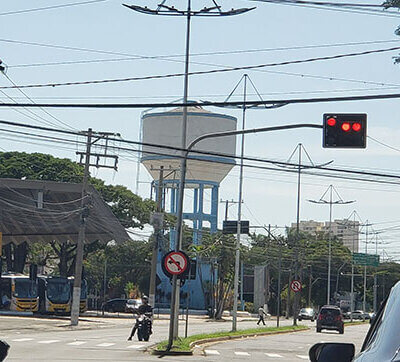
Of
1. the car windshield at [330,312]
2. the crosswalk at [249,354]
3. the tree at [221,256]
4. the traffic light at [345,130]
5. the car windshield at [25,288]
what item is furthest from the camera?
the tree at [221,256]

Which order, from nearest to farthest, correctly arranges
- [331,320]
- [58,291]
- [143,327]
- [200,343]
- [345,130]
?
[345,130] < [200,343] < [143,327] < [331,320] < [58,291]

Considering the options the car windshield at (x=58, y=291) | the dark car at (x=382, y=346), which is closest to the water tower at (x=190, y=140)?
the car windshield at (x=58, y=291)

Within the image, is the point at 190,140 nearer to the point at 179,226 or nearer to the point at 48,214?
the point at 48,214

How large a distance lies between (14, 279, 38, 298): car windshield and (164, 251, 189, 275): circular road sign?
3747 cm

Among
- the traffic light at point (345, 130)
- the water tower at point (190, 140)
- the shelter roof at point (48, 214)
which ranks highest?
the water tower at point (190, 140)

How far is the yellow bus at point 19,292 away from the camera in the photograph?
63.5 metres

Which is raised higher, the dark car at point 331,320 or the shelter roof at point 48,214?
the shelter roof at point 48,214

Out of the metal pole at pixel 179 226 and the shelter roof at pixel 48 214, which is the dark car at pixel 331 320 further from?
the metal pole at pixel 179 226

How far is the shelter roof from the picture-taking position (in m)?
61.6

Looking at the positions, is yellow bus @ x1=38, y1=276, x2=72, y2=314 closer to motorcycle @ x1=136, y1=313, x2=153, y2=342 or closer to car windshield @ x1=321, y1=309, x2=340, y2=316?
car windshield @ x1=321, y1=309, x2=340, y2=316

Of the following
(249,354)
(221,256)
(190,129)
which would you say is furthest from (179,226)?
(221,256)

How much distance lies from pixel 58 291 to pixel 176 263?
39.3 metres

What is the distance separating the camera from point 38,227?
2552 inches

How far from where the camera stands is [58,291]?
6556cm
